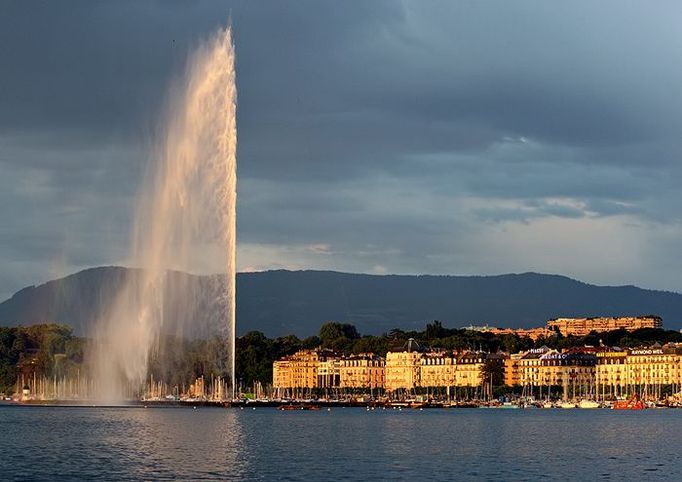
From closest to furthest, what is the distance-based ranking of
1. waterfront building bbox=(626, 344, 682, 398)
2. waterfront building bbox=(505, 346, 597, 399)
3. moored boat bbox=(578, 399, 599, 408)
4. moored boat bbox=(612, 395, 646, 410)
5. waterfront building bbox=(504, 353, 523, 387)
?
moored boat bbox=(612, 395, 646, 410)
moored boat bbox=(578, 399, 599, 408)
waterfront building bbox=(626, 344, 682, 398)
waterfront building bbox=(505, 346, 597, 399)
waterfront building bbox=(504, 353, 523, 387)

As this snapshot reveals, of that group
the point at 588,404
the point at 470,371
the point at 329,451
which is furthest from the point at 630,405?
the point at 329,451

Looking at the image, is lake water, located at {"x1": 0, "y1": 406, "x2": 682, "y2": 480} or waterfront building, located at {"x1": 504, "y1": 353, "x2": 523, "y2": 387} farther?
waterfront building, located at {"x1": 504, "y1": 353, "x2": 523, "y2": 387}

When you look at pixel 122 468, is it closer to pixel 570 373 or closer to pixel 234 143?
pixel 234 143

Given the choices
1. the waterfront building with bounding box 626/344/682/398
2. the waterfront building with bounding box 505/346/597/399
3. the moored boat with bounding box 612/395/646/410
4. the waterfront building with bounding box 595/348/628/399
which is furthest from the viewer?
the waterfront building with bounding box 505/346/597/399

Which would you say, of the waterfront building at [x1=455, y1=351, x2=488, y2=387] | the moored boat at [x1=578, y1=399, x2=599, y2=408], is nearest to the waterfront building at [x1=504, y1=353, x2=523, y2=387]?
the waterfront building at [x1=455, y1=351, x2=488, y2=387]

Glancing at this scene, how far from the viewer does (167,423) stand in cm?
9350

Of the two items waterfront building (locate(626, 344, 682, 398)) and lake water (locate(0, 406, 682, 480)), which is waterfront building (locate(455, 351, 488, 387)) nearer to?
waterfront building (locate(626, 344, 682, 398))

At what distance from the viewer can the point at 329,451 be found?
6381 cm

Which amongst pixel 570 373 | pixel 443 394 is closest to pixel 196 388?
pixel 443 394

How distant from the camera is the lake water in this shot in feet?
168

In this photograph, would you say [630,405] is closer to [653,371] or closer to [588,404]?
[588,404]

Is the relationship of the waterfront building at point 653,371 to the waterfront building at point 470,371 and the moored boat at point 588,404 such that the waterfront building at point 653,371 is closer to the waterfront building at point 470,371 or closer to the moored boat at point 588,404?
the moored boat at point 588,404

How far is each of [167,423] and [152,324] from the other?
1669cm

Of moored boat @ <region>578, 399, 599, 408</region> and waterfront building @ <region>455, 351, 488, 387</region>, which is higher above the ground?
waterfront building @ <region>455, 351, 488, 387</region>
